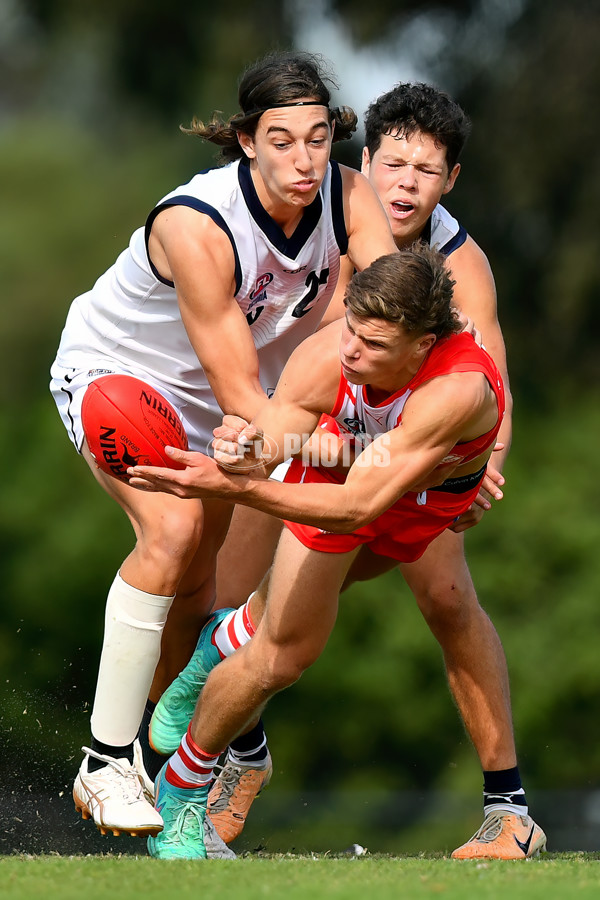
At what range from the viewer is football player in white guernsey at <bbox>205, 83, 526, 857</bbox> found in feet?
15.1

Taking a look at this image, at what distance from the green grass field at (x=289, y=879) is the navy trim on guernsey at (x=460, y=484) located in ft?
3.70

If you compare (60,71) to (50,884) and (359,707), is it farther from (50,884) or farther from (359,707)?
(50,884)

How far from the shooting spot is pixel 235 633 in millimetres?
4520

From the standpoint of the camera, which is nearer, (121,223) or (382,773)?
(382,773)

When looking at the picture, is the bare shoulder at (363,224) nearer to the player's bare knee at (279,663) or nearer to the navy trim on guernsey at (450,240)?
the navy trim on guernsey at (450,240)

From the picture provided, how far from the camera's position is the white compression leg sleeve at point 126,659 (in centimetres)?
415

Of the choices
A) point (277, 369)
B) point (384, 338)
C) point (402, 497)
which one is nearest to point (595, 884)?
point (402, 497)

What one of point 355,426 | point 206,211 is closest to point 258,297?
point 206,211

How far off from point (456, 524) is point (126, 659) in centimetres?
120

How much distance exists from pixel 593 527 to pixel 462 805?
10.1 feet

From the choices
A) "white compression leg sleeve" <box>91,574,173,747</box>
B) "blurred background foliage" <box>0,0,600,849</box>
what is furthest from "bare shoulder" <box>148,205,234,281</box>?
"blurred background foliage" <box>0,0,600,849</box>

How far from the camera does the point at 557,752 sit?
11.1 meters

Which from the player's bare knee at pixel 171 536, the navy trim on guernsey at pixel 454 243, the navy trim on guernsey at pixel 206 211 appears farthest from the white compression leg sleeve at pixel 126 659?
the navy trim on guernsey at pixel 454 243

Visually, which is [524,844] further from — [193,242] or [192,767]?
Result: [193,242]
